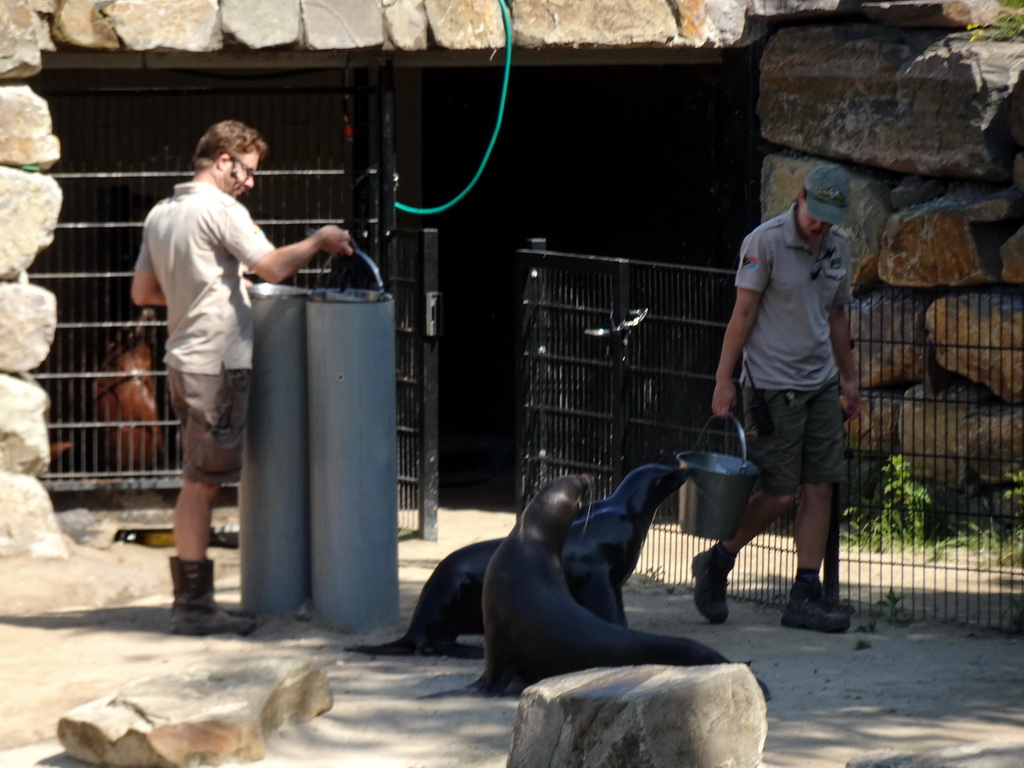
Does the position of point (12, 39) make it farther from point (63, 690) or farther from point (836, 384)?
point (836, 384)

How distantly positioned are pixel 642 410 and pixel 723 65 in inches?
88.6

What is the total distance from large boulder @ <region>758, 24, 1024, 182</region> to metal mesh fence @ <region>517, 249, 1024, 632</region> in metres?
0.63

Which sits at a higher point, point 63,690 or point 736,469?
point 736,469

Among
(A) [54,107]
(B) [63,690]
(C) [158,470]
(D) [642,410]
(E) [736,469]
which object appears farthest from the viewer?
(A) [54,107]

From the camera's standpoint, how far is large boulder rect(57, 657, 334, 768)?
162 inches

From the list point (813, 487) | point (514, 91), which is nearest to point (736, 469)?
point (813, 487)

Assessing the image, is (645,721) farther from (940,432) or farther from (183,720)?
(940,432)

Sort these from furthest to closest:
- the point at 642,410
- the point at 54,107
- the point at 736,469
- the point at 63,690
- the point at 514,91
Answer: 1. the point at 514,91
2. the point at 54,107
3. the point at 642,410
4. the point at 736,469
5. the point at 63,690

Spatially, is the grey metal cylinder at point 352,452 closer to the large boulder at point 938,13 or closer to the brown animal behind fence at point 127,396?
the brown animal behind fence at point 127,396

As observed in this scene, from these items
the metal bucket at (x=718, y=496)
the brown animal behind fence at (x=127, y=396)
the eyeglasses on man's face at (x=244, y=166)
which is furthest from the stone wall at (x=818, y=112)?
the metal bucket at (x=718, y=496)

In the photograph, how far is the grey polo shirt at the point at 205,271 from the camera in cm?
548

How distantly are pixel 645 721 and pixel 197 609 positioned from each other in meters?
A: 2.41

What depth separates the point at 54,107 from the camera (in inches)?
340

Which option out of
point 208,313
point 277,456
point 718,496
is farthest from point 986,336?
point 208,313
